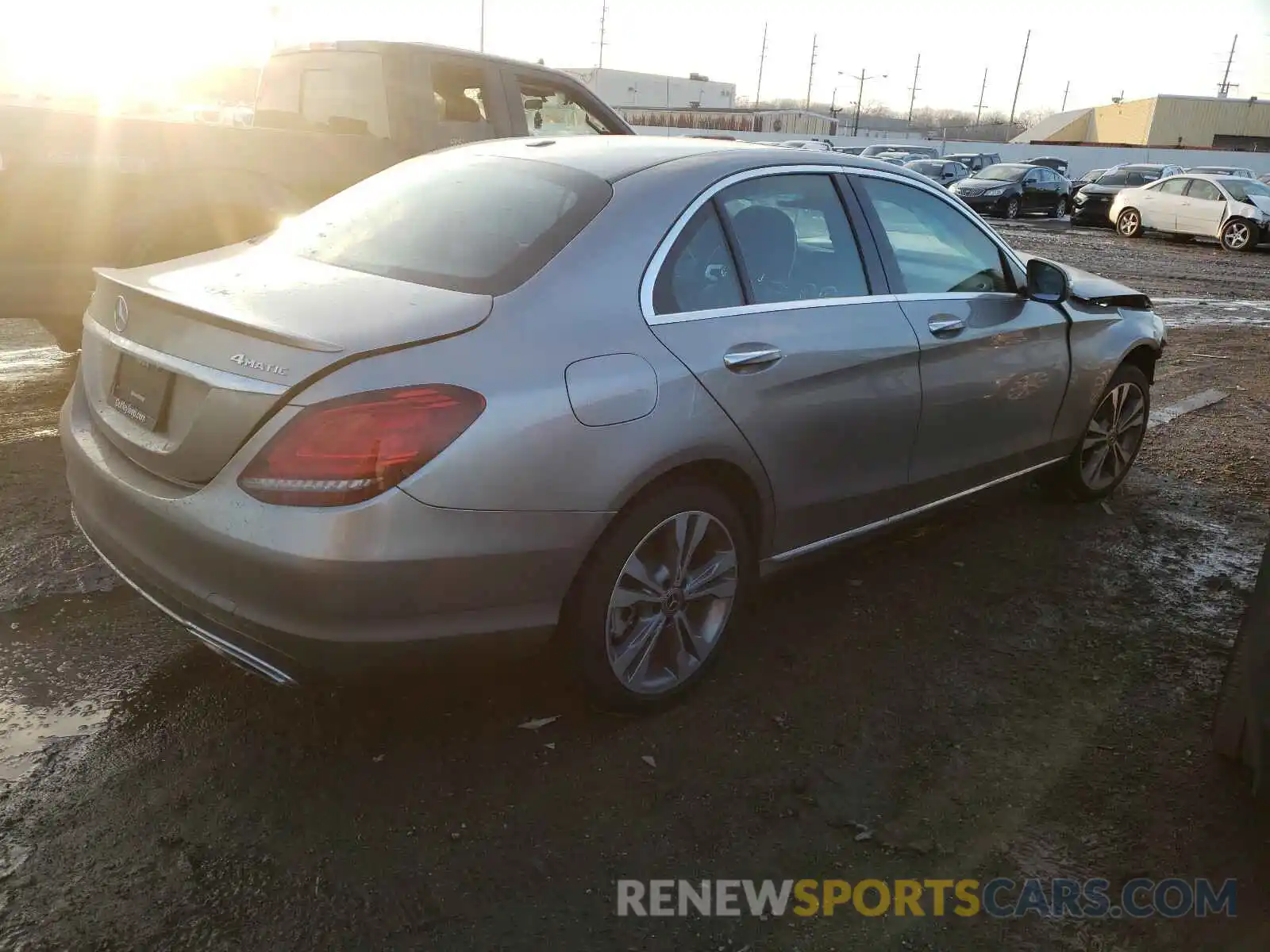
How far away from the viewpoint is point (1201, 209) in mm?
22016

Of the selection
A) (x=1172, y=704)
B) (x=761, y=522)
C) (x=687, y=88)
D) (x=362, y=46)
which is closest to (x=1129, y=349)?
(x=1172, y=704)

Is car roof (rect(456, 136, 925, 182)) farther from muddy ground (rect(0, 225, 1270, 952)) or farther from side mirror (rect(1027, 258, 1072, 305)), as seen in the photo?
muddy ground (rect(0, 225, 1270, 952))

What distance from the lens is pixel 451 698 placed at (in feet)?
10.5

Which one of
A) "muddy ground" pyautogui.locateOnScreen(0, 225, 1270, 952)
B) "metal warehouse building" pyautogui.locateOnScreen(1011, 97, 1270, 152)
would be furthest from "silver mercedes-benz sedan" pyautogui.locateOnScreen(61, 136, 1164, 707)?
"metal warehouse building" pyautogui.locateOnScreen(1011, 97, 1270, 152)

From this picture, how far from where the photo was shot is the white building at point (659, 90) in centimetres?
11175

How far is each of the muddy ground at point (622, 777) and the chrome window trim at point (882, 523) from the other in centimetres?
12

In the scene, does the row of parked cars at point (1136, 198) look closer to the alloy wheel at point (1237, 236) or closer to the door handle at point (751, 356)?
the alloy wheel at point (1237, 236)

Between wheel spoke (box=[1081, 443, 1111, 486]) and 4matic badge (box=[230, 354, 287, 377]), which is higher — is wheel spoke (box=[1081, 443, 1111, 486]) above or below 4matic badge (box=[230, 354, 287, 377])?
below

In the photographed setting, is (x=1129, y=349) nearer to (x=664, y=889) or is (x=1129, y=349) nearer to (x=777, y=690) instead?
(x=777, y=690)

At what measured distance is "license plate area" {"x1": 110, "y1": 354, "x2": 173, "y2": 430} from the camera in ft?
8.83

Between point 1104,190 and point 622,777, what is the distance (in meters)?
27.4

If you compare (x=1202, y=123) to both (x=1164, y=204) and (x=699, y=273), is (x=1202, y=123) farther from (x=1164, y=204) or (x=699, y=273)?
(x=699, y=273)

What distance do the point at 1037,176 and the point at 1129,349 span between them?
87.3ft

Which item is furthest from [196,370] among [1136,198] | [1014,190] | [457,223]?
[1014,190]
